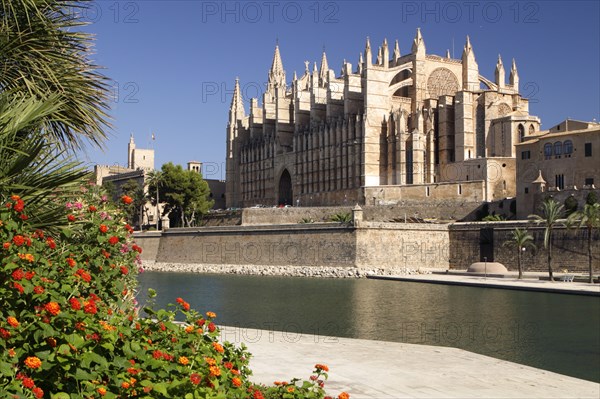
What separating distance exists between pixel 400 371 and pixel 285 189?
61.5m

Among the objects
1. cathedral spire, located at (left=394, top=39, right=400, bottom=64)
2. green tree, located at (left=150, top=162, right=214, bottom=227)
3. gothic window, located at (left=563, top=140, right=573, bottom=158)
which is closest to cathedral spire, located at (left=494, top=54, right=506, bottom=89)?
cathedral spire, located at (left=394, top=39, right=400, bottom=64)

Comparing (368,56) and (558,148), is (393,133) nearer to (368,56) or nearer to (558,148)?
(368,56)

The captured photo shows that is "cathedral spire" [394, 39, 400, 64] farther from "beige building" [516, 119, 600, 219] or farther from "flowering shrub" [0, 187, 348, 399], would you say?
"flowering shrub" [0, 187, 348, 399]

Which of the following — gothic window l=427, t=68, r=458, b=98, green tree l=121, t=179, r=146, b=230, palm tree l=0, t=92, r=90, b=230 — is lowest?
palm tree l=0, t=92, r=90, b=230

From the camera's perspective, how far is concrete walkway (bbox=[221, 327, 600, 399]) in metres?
10.2

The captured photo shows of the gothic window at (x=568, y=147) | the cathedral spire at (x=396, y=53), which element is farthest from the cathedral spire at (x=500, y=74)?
the gothic window at (x=568, y=147)

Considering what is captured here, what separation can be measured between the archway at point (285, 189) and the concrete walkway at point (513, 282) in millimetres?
31501

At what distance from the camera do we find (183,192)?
2482 inches

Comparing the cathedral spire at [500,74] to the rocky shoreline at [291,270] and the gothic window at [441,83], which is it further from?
the rocky shoreline at [291,270]

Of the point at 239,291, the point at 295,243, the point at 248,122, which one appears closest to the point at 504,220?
the point at 295,243

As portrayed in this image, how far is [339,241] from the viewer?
44750 millimetres

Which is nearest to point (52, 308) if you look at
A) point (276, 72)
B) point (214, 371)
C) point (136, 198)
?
point (214, 371)

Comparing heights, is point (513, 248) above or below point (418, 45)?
below

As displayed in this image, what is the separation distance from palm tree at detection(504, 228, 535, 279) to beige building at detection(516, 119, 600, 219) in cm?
343
